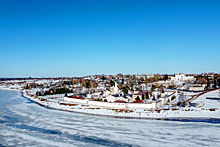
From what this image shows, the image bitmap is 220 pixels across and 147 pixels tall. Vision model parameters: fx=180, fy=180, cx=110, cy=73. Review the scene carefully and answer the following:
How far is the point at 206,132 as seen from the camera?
10578 mm

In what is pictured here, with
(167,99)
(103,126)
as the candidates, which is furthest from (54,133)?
(167,99)

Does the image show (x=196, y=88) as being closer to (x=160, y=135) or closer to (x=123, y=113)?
(x=123, y=113)

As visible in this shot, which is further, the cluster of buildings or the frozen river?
the cluster of buildings

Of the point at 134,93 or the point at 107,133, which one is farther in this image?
the point at 134,93

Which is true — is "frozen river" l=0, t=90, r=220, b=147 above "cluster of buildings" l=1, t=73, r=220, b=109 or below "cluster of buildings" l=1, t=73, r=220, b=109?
below

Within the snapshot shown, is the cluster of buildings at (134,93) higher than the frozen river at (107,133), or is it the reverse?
the cluster of buildings at (134,93)

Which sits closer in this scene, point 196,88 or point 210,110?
point 210,110

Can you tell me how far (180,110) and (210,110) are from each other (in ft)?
8.66

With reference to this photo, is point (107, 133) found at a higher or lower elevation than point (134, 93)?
lower

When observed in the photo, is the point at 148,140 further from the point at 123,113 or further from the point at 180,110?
the point at 180,110

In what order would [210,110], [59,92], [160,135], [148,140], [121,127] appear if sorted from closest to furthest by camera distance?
[148,140] → [160,135] → [121,127] → [210,110] → [59,92]

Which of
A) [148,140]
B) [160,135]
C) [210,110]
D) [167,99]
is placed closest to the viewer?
[148,140]

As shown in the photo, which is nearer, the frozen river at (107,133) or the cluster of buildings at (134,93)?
the frozen river at (107,133)

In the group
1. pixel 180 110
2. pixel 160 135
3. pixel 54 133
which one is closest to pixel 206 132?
pixel 160 135
